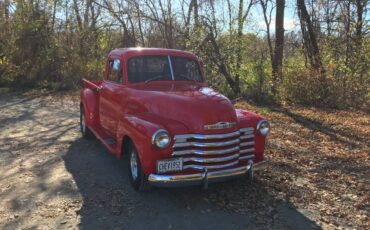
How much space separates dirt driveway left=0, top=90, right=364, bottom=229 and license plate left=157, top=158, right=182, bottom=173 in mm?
460

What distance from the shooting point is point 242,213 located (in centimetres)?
500

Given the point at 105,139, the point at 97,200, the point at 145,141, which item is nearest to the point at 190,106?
the point at 145,141

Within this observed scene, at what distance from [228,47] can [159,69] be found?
25.1 ft

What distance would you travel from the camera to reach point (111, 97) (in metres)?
6.96

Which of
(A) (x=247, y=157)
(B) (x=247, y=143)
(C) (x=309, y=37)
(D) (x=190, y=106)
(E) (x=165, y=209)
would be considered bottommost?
(E) (x=165, y=209)

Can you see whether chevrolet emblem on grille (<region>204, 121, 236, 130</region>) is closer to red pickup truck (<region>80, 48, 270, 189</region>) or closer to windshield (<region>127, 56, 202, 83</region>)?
red pickup truck (<region>80, 48, 270, 189</region>)

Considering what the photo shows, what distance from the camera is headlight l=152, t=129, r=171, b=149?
196 inches

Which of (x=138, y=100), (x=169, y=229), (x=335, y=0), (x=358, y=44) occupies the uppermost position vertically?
(x=335, y=0)

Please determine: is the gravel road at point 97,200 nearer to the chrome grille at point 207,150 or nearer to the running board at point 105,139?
the running board at point 105,139

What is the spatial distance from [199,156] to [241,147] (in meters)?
0.70

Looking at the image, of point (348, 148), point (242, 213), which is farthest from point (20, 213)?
point (348, 148)

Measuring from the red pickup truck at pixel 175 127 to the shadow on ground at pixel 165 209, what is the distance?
0.30 meters

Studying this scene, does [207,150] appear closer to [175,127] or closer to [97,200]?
[175,127]

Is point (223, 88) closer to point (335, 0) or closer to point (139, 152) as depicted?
point (335, 0)
